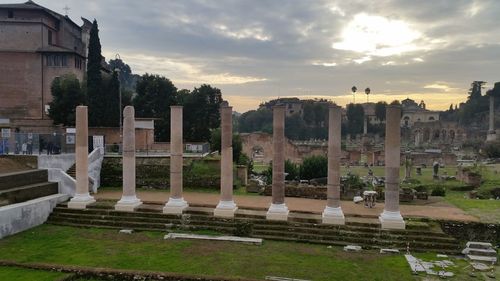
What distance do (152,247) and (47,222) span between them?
7.27 meters

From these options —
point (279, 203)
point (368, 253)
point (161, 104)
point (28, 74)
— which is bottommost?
point (368, 253)

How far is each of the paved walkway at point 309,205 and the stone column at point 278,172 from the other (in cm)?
184

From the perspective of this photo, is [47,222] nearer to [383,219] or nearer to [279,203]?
[279,203]

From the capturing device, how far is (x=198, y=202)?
23172 mm

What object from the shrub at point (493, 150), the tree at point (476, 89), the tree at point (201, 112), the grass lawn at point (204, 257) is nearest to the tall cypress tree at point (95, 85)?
the tree at point (201, 112)

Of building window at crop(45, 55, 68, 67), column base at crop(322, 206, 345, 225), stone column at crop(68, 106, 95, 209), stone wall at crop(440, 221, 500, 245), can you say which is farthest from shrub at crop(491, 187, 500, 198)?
building window at crop(45, 55, 68, 67)

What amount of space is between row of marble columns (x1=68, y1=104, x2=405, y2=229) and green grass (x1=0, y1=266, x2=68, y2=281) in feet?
23.1

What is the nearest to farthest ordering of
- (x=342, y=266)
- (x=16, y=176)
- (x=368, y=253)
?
(x=342, y=266), (x=368, y=253), (x=16, y=176)

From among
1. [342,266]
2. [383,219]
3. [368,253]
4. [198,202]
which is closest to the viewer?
[342,266]

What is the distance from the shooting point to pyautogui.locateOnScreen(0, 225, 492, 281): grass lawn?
1385 centimetres

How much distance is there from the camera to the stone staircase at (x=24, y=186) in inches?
767

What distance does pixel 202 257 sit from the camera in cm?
1525

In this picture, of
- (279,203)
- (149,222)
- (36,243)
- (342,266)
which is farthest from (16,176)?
(342,266)

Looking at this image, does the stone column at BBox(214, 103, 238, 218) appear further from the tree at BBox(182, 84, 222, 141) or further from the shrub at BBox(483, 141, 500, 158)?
the shrub at BBox(483, 141, 500, 158)
